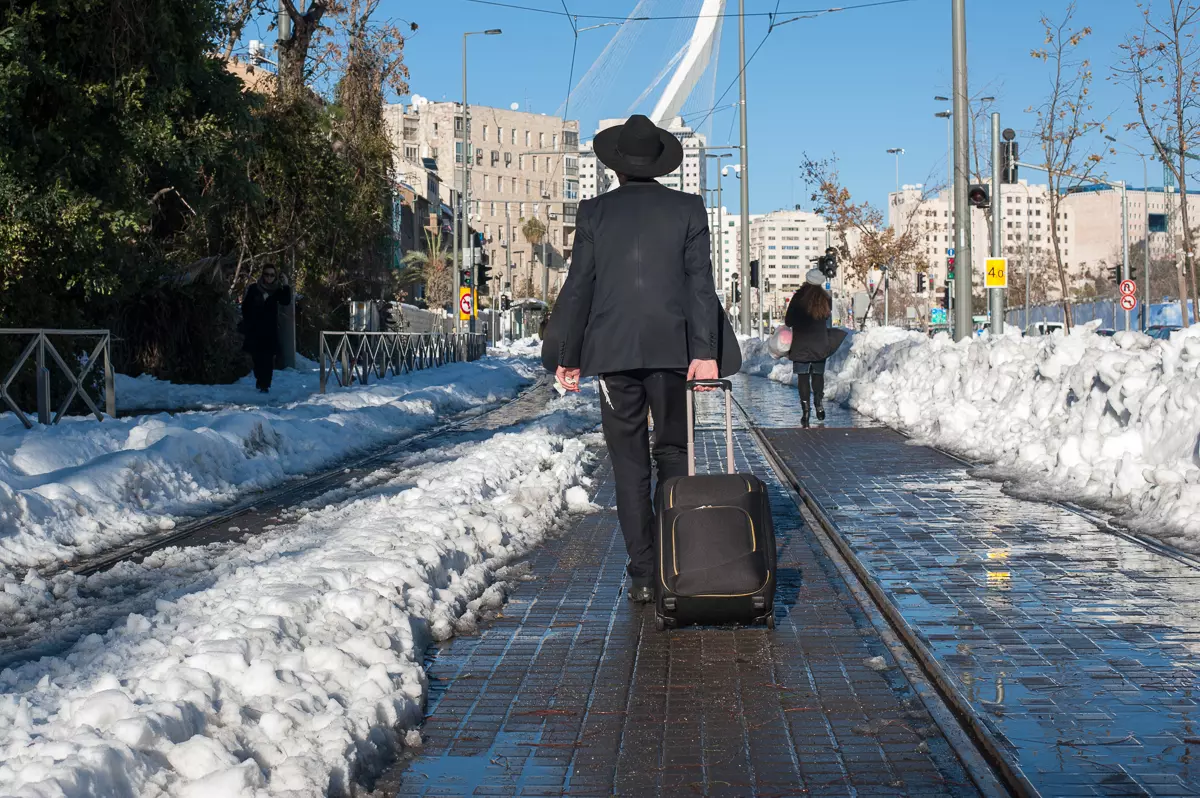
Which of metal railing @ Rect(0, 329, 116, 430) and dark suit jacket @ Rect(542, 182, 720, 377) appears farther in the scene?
metal railing @ Rect(0, 329, 116, 430)

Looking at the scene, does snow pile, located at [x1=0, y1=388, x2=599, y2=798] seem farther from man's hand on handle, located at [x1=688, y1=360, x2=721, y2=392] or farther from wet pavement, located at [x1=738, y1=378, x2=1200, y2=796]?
wet pavement, located at [x1=738, y1=378, x2=1200, y2=796]

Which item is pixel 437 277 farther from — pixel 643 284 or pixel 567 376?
pixel 643 284

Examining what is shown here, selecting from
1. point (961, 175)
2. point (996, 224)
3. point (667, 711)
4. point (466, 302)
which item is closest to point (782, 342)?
point (961, 175)

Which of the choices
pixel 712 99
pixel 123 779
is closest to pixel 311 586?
pixel 123 779

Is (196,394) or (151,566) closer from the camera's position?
(151,566)

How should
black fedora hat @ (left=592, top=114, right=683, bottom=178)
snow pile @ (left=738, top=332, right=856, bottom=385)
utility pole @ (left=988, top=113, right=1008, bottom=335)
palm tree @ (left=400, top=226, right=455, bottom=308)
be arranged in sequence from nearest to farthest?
black fedora hat @ (left=592, top=114, right=683, bottom=178) < utility pole @ (left=988, top=113, right=1008, bottom=335) < snow pile @ (left=738, top=332, right=856, bottom=385) < palm tree @ (left=400, top=226, right=455, bottom=308)

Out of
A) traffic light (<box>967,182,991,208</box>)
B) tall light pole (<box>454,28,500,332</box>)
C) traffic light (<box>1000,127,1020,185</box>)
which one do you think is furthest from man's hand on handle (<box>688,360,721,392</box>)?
tall light pole (<box>454,28,500,332</box>)

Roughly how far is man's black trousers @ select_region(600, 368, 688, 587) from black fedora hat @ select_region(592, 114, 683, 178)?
34.1 inches

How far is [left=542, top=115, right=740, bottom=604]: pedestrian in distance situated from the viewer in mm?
6176

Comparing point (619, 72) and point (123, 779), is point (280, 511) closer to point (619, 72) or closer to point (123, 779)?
point (123, 779)

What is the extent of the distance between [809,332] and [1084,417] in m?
5.91

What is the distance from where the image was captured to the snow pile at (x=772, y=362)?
93.3 feet

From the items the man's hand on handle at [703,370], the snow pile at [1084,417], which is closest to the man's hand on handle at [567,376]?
the man's hand on handle at [703,370]

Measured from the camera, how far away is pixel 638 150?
6.28m
